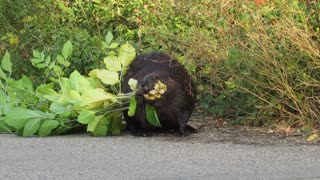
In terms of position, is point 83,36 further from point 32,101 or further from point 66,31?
point 32,101

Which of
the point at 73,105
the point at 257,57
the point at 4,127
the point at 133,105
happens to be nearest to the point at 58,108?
the point at 73,105

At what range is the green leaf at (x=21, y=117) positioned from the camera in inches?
297

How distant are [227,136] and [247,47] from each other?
991 millimetres

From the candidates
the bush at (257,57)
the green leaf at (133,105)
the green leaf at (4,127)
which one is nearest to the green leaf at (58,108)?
the green leaf at (4,127)

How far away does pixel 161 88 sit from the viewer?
7.20 meters

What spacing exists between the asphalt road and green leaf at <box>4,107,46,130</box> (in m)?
0.26

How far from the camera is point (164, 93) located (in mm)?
7266

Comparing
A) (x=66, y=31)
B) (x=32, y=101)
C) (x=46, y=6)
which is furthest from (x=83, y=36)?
(x=32, y=101)

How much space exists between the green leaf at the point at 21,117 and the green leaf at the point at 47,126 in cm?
8

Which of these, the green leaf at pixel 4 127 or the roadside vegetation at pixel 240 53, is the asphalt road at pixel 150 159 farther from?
the roadside vegetation at pixel 240 53

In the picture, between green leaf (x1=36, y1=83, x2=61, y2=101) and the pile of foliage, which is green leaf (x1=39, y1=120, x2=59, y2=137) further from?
green leaf (x1=36, y1=83, x2=61, y2=101)

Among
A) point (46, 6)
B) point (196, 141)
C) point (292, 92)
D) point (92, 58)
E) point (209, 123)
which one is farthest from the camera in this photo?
point (46, 6)

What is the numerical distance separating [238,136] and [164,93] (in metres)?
0.85

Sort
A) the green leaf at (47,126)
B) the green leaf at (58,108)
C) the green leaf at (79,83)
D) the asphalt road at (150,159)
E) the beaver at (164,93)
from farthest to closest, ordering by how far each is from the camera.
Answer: the green leaf at (79,83)
the green leaf at (58,108)
the green leaf at (47,126)
the beaver at (164,93)
the asphalt road at (150,159)
